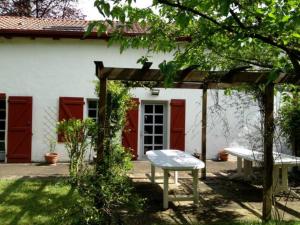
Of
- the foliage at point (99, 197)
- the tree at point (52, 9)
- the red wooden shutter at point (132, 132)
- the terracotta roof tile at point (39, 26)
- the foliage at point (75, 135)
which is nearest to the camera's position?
the foliage at point (99, 197)

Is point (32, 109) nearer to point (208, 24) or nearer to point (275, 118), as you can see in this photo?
point (275, 118)

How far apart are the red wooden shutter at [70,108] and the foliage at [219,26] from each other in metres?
7.12

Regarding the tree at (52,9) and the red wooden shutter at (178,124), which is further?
the tree at (52,9)

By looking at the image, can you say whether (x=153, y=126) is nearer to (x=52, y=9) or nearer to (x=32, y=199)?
(x=32, y=199)

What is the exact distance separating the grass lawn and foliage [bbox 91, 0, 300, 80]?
2560 mm

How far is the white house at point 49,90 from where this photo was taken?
12602 mm

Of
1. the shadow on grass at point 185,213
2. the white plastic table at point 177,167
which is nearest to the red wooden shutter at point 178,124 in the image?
the white plastic table at point 177,167

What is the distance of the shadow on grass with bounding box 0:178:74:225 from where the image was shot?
5.97 meters

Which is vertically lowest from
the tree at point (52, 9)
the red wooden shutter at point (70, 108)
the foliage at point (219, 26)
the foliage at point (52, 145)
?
the foliage at point (52, 145)

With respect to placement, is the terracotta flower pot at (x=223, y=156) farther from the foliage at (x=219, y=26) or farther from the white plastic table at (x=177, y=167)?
the foliage at (x=219, y=26)

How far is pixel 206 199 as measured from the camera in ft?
24.7

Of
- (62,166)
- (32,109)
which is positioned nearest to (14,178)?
(62,166)

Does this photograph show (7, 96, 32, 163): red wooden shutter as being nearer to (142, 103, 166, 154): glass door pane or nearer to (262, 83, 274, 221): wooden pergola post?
(142, 103, 166, 154): glass door pane

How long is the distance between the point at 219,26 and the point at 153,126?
9742mm
